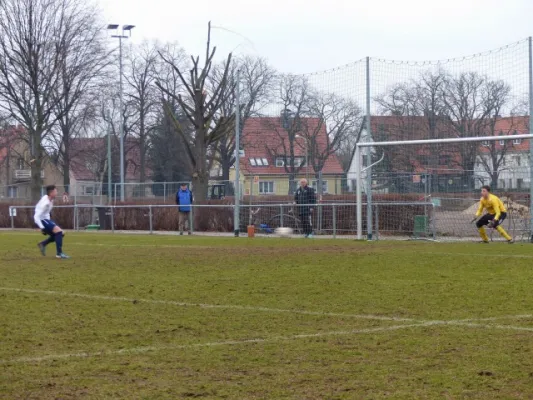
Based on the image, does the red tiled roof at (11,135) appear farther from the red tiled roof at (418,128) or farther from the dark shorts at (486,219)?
the dark shorts at (486,219)

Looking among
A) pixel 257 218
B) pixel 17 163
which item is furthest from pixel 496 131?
pixel 17 163

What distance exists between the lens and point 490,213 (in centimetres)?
2292

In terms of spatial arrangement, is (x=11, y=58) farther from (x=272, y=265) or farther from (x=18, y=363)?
(x=18, y=363)

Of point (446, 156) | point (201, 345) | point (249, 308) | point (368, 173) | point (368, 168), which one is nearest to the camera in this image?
point (201, 345)

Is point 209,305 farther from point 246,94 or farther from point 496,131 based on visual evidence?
point 246,94

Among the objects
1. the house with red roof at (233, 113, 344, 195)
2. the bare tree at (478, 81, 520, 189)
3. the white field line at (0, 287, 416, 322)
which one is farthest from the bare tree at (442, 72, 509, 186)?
the white field line at (0, 287, 416, 322)

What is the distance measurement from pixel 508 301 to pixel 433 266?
4946mm

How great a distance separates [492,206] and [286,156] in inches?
364

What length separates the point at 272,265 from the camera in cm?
1577

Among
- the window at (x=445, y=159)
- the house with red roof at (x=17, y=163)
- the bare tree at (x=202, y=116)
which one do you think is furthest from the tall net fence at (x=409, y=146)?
the house with red roof at (x=17, y=163)

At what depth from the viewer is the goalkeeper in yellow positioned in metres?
22.6

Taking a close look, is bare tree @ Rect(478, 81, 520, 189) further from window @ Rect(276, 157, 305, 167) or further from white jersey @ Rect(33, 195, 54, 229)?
white jersey @ Rect(33, 195, 54, 229)

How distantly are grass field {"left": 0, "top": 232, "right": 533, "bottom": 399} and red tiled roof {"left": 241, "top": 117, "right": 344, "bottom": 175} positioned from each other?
13913mm

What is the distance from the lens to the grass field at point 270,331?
5.92 metres
